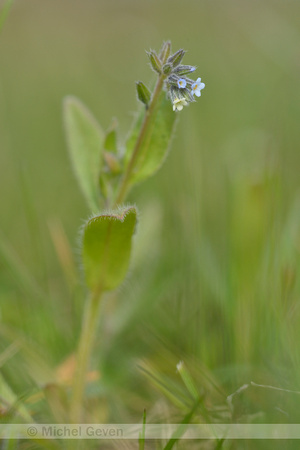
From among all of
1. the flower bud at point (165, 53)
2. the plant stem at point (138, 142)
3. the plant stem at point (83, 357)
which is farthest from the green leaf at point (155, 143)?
the plant stem at point (83, 357)

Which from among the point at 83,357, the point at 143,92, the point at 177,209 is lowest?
the point at 83,357

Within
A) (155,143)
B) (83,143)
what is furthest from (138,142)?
(83,143)

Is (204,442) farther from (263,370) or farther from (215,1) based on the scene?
(215,1)

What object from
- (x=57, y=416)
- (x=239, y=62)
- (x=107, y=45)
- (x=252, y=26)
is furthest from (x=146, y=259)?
(x=107, y=45)

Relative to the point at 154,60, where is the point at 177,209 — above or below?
below

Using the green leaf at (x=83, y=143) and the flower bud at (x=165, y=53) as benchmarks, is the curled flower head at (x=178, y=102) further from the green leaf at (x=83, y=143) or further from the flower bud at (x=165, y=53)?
the green leaf at (x=83, y=143)

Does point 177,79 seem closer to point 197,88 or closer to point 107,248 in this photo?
point 197,88
